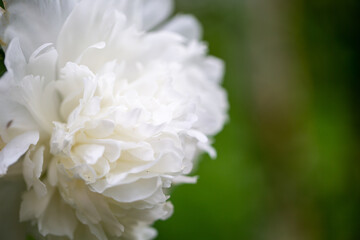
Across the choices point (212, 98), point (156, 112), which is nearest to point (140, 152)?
point (156, 112)

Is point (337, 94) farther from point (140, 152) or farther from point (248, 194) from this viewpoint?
point (140, 152)

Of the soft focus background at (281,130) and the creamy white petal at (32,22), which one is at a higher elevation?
the creamy white petal at (32,22)

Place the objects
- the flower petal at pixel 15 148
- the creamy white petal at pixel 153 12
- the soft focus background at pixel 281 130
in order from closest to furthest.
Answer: the flower petal at pixel 15 148 → the creamy white petal at pixel 153 12 → the soft focus background at pixel 281 130

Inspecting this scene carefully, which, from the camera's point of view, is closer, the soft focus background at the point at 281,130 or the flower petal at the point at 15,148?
the flower petal at the point at 15,148

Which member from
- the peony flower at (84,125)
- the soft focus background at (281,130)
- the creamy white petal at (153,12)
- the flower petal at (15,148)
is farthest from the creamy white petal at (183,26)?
the soft focus background at (281,130)

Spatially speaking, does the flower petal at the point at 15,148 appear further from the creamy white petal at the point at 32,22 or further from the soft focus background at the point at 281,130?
the soft focus background at the point at 281,130

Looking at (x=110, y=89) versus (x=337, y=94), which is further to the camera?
(x=337, y=94)
